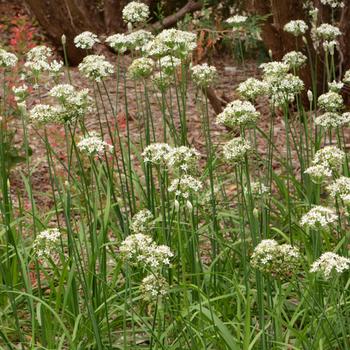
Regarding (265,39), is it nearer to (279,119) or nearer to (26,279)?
(279,119)

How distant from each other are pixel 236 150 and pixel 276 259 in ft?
2.07

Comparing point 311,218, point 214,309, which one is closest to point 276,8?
point 214,309

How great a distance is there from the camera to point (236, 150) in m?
3.13

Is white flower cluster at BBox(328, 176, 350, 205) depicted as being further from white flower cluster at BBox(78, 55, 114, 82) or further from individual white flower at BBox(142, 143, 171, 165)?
white flower cluster at BBox(78, 55, 114, 82)

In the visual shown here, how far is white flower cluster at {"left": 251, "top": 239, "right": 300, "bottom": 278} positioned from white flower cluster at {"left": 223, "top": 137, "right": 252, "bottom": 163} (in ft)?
1.91

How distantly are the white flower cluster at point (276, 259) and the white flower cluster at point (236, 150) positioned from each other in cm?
58

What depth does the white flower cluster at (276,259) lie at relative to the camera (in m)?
2.60

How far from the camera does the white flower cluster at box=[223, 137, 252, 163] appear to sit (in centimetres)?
312

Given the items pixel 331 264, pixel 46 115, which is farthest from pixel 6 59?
pixel 331 264

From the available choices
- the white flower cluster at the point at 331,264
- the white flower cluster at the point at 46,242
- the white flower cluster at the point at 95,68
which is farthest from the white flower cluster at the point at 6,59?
the white flower cluster at the point at 331,264

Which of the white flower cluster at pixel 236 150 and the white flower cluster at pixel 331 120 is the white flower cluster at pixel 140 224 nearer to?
the white flower cluster at pixel 236 150

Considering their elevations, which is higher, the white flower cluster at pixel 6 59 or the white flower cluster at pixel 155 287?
the white flower cluster at pixel 6 59

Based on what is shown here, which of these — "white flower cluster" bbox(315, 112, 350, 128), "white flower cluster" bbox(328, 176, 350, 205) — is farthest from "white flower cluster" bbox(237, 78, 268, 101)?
"white flower cluster" bbox(328, 176, 350, 205)

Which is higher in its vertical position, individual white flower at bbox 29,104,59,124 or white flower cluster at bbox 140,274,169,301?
individual white flower at bbox 29,104,59,124
